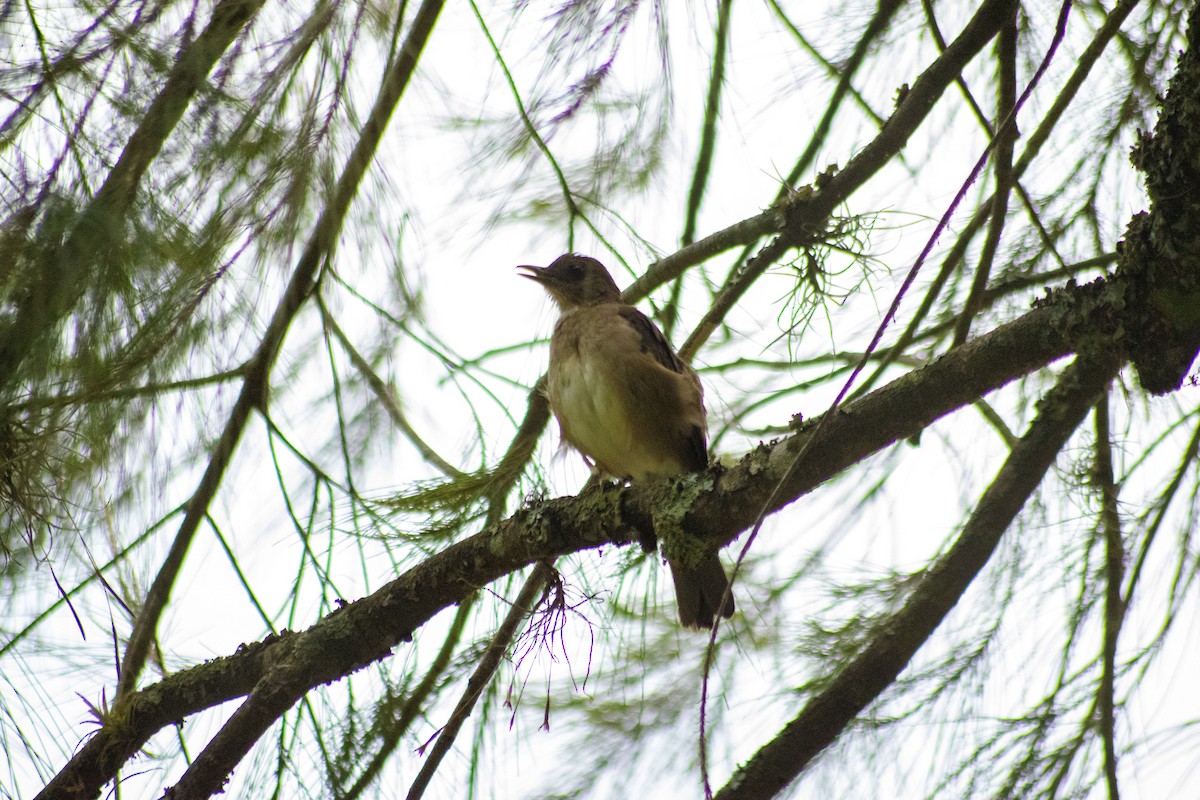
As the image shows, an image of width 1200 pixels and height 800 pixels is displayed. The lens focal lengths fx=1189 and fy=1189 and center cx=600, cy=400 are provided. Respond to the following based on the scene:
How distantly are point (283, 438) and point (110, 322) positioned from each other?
2.77 feet

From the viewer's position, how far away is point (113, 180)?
239 cm

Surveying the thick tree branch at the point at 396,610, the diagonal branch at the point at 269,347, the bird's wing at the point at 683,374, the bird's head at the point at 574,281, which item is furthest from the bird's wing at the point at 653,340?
the diagonal branch at the point at 269,347

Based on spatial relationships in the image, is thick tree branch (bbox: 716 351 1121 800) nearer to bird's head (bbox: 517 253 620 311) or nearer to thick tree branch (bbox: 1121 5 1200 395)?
thick tree branch (bbox: 1121 5 1200 395)

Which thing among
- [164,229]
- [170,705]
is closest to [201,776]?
[170,705]

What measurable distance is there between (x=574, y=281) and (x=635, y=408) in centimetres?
82

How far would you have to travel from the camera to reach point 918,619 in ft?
8.98

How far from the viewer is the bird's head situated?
4363 mm

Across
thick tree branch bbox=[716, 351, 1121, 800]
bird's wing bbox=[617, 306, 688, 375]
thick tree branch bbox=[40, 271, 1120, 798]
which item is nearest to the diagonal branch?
thick tree branch bbox=[40, 271, 1120, 798]

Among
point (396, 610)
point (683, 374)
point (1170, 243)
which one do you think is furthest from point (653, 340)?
point (1170, 243)

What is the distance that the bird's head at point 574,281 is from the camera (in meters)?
4.36

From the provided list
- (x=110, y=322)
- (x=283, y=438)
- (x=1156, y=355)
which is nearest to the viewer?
(x=1156, y=355)

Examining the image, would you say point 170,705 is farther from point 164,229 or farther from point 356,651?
point 164,229

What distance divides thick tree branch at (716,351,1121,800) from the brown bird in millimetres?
943

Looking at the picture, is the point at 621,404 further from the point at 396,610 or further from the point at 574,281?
the point at 396,610
